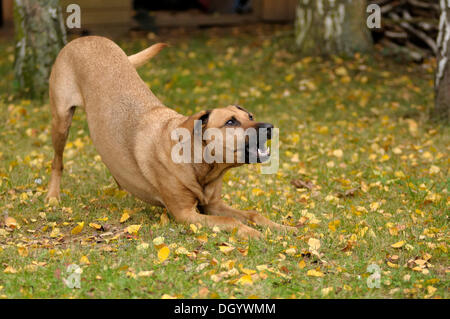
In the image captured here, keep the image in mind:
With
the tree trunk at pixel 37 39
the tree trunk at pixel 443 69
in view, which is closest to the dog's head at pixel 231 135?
the tree trunk at pixel 443 69

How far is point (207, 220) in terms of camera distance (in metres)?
4.76

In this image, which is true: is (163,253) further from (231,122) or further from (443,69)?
(443,69)

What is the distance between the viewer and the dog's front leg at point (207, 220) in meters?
4.63

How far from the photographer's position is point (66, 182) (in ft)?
20.5

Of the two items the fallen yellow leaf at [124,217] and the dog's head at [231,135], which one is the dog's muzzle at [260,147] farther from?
the fallen yellow leaf at [124,217]

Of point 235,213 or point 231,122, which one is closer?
point 231,122

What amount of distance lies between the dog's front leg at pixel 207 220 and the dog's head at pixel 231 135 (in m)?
0.47

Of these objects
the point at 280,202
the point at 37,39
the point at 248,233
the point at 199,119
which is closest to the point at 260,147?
the point at 199,119

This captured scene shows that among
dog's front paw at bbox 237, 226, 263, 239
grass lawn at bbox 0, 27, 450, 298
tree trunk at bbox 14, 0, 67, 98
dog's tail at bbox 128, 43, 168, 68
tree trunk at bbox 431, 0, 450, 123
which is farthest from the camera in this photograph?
tree trunk at bbox 14, 0, 67, 98

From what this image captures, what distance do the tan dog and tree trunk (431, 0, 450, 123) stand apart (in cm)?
372

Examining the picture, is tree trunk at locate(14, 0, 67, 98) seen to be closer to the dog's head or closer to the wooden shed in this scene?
the wooden shed

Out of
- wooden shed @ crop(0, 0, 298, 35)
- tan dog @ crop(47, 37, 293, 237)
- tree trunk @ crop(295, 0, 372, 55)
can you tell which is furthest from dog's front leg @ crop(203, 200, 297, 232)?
wooden shed @ crop(0, 0, 298, 35)

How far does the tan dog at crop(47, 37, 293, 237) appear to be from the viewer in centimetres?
469

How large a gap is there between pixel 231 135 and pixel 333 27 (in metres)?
6.31
